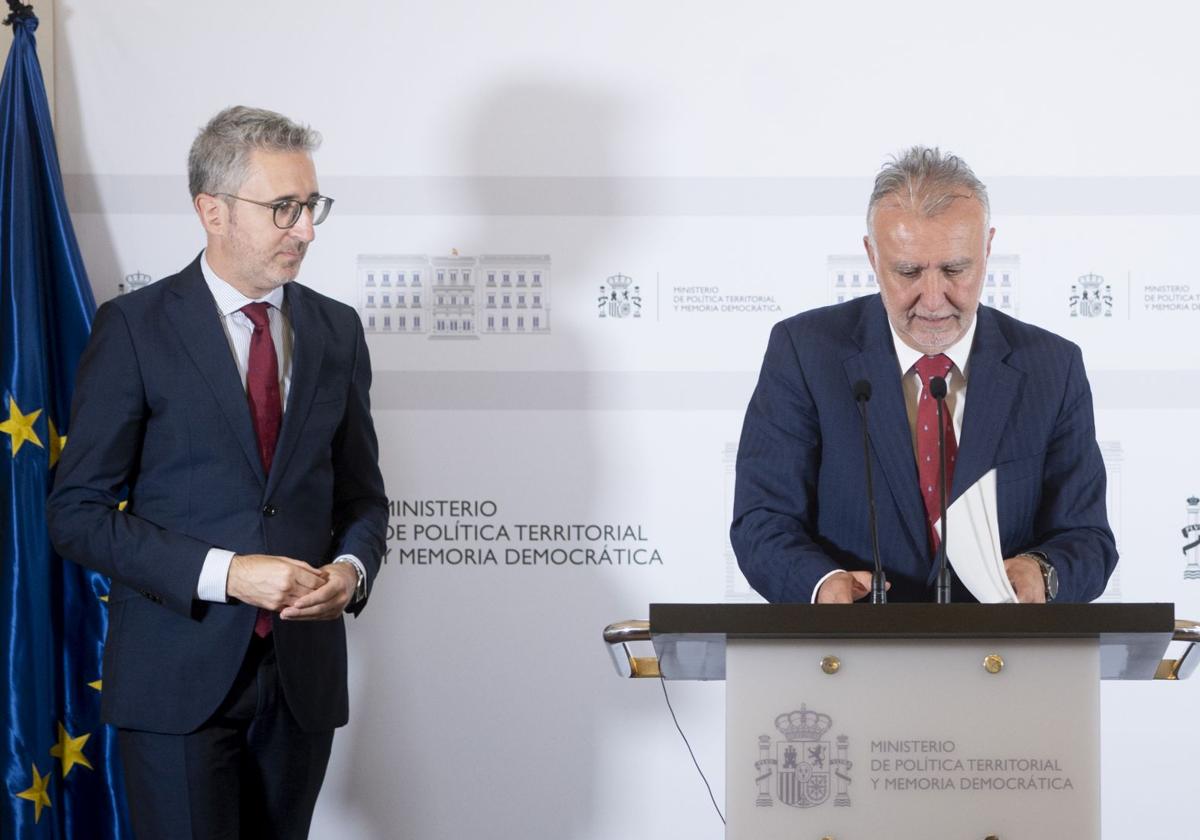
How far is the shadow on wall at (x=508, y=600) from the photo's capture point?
12.2 ft

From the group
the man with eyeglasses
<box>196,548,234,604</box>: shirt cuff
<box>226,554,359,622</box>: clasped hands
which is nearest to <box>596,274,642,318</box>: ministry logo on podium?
the man with eyeglasses

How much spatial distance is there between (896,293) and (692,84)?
Result: 1301 millimetres

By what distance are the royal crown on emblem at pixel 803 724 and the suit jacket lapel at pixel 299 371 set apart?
48.3 inches

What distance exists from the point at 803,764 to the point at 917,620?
0.83ft

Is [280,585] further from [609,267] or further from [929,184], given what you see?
[609,267]

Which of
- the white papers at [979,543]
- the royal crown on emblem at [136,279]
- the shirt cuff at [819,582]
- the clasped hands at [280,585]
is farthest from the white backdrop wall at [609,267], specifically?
the white papers at [979,543]

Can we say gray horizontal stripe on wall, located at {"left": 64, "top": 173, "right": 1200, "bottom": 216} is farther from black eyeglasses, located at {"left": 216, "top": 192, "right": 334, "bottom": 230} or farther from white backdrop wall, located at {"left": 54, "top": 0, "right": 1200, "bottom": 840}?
black eyeglasses, located at {"left": 216, "top": 192, "right": 334, "bottom": 230}

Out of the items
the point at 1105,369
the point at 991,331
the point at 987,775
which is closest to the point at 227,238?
the point at 991,331

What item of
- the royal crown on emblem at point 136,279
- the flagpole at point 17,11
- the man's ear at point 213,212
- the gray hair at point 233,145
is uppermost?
the flagpole at point 17,11

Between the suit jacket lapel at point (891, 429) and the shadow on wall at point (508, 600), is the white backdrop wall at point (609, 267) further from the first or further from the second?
the suit jacket lapel at point (891, 429)

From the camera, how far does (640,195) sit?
3.70 meters

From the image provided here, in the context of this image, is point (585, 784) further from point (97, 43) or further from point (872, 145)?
point (97, 43)

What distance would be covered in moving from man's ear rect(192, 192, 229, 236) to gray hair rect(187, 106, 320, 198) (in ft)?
0.05

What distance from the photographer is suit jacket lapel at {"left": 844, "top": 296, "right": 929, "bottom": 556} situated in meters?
2.53
